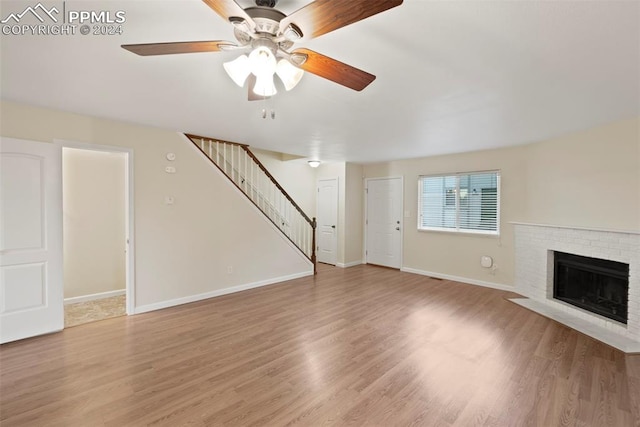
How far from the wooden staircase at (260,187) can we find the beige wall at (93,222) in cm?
137

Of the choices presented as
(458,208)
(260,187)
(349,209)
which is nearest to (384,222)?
(349,209)

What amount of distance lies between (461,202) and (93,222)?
20.2ft

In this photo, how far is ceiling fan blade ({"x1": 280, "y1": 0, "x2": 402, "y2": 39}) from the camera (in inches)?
42.6

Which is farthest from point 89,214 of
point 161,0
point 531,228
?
point 531,228

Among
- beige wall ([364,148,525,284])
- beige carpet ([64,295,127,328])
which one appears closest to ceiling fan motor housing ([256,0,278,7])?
beige carpet ([64,295,127,328])

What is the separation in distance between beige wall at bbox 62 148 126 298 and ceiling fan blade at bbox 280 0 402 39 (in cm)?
416

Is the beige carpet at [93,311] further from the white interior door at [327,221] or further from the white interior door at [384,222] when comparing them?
the white interior door at [384,222]

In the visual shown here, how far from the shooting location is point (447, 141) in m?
4.26

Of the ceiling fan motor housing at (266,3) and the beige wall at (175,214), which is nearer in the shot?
the ceiling fan motor housing at (266,3)

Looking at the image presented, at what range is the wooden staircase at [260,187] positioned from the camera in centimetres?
471

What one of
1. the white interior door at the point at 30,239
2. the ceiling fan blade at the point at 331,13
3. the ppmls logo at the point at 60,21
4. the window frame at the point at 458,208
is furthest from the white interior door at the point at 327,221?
the ceiling fan blade at the point at 331,13

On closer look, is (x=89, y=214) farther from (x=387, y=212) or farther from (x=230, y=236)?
(x=387, y=212)

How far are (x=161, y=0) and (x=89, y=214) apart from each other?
3979mm

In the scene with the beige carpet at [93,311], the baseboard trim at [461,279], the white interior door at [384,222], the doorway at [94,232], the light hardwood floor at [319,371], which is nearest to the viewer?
the light hardwood floor at [319,371]
